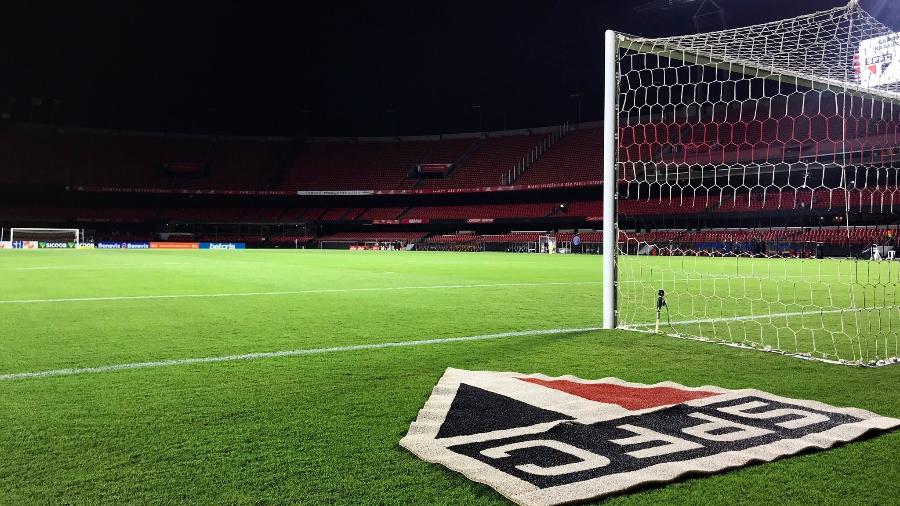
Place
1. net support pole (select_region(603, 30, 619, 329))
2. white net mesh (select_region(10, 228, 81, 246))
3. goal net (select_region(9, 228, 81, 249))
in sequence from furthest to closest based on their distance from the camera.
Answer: white net mesh (select_region(10, 228, 81, 246)) → goal net (select_region(9, 228, 81, 249)) → net support pole (select_region(603, 30, 619, 329))

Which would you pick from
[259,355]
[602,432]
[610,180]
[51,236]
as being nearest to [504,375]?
[602,432]

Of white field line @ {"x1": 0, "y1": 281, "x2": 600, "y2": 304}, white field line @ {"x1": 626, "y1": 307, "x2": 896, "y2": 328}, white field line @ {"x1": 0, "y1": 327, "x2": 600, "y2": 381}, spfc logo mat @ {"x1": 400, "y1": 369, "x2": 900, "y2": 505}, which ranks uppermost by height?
white field line @ {"x1": 0, "y1": 281, "x2": 600, "y2": 304}

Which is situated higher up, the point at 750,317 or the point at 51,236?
the point at 51,236

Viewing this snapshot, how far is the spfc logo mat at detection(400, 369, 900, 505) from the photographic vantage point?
240 centimetres

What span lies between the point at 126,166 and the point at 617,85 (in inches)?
2286

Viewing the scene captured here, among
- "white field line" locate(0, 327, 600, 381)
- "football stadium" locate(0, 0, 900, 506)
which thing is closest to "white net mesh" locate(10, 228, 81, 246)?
"football stadium" locate(0, 0, 900, 506)

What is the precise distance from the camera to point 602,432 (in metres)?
2.94

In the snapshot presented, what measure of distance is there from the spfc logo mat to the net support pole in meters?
2.54

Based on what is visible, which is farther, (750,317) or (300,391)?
(750,317)

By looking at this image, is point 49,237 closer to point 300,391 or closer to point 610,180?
point 610,180

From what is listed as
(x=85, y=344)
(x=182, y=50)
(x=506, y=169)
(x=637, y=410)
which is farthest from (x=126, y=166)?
(x=637, y=410)

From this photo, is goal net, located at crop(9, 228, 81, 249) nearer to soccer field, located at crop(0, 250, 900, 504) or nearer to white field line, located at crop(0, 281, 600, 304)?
white field line, located at crop(0, 281, 600, 304)

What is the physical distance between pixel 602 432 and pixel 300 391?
69.6 inches

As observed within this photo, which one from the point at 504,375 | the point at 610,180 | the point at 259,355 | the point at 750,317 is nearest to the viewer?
the point at 504,375
